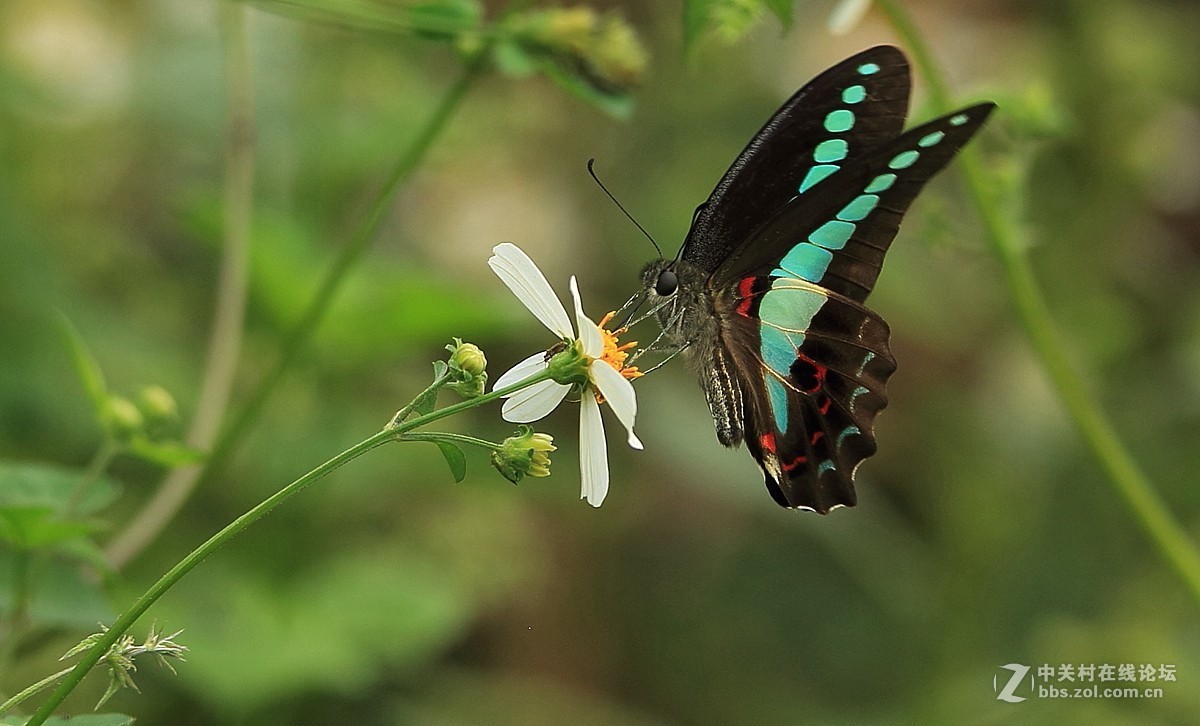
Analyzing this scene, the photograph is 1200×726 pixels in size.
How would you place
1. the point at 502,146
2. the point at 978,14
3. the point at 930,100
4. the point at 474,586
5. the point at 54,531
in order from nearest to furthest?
the point at 54,531 < the point at 930,100 < the point at 474,586 < the point at 502,146 < the point at 978,14

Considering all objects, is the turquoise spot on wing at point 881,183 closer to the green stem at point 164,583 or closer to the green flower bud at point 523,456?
the green flower bud at point 523,456

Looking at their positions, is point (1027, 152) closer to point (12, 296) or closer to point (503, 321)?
point (503, 321)

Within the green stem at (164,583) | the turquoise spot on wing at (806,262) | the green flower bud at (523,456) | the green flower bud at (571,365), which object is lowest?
the green stem at (164,583)

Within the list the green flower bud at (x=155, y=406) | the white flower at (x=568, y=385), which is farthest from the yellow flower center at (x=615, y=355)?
the green flower bud at (x=155, y=406)

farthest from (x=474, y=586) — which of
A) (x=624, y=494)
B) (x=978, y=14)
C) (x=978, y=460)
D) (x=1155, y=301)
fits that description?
(x=978, y=14)

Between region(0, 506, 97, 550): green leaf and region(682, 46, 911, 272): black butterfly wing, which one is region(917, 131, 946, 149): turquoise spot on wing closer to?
region(682, 46, 911, 272): black butterfly wing

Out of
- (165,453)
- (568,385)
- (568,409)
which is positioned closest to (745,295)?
(568,385)

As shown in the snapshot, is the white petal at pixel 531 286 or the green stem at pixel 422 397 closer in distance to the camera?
the green stem at pixel 422 397
